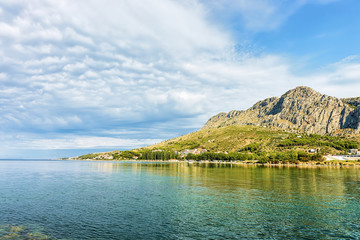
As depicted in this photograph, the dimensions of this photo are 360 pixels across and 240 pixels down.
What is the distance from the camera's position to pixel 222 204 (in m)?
56.9

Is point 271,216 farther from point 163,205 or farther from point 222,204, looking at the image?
point 163,205

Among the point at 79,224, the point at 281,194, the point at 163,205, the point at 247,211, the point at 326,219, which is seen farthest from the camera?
the point at 281,194

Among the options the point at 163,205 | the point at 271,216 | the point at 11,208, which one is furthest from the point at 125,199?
the point at 271,216

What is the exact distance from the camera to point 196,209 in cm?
5194

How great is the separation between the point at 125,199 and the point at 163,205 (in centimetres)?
1346

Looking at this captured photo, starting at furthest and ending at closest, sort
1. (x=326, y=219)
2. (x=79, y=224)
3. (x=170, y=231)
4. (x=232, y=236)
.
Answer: (x=326, y=219) → (x=79, y=224) → (x=170, y=231) → (x=232, y=236)

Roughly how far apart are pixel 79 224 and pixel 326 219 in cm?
4763

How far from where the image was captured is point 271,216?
46.8m

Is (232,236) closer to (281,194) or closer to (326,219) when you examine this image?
(326,219)

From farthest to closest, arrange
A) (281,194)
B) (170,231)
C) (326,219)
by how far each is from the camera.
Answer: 1. (281,194)
2. (326,219)
3. (170,231)

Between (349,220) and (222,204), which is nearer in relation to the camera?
(349,220)

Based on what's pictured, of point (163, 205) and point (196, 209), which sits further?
point (163, 205)

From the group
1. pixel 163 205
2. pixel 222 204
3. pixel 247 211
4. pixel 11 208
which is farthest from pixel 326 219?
pixel 11 208

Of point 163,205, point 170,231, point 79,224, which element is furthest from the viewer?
point 163,205
